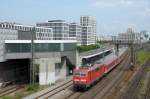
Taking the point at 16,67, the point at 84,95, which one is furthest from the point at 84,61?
the point at 84,95

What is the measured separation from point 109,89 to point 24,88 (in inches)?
591

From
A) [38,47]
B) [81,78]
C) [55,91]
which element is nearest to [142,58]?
[38,47]

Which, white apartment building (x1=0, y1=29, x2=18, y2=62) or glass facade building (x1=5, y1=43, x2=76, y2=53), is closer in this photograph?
white apartment building (x1=0, y1=29, x2=18, y2=62)

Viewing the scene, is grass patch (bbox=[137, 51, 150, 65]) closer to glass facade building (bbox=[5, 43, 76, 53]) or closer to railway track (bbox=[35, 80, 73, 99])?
glass facade building (bbox=[5, 43, 76, 53])

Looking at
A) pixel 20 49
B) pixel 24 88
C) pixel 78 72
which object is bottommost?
pixel 24 88

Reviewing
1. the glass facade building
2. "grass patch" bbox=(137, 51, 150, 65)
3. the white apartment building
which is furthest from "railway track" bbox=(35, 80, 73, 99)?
"grass patch" bbox=(137, 51, 150, 65)

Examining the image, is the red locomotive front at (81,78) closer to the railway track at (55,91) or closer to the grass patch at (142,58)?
the railway track at (55,91)

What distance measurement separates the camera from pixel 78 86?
42.5 meters

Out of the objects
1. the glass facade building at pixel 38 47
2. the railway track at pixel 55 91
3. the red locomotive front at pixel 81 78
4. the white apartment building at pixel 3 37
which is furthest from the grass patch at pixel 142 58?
the red locomotive front at pixel 81 78

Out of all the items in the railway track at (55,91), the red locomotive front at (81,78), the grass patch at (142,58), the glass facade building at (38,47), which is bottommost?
the grass patch at (142,58)

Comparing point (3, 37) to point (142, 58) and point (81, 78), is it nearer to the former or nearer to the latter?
point (81, 78)

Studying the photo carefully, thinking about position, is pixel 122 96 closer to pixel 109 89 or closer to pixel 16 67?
pixel 109 89

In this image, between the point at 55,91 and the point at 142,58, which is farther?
the point at 142,58

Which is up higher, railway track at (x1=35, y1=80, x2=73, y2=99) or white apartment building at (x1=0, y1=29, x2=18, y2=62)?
white apartment building at (x1=0, y1=29, x2=18, y2=62)
